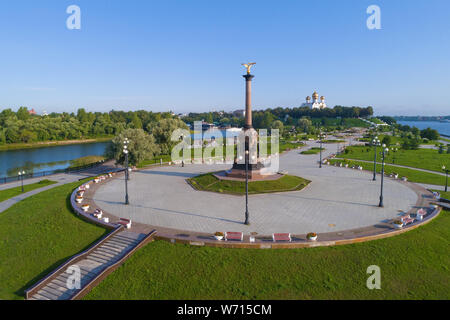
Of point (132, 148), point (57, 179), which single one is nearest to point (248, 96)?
point (132, 148)

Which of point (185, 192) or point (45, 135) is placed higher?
point (45, 135)

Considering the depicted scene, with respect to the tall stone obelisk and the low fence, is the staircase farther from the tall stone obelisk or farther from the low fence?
the low fence

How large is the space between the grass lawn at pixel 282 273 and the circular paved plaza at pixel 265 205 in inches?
95.3

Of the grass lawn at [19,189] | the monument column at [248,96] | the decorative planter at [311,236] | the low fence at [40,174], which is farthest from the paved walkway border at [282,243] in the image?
the low fence at [40,174]

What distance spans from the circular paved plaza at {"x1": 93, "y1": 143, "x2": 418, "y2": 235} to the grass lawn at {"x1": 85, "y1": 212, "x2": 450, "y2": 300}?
2420 millimetres

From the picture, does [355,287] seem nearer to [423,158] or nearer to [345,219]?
[345,219]

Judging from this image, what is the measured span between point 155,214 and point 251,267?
882 centimetres

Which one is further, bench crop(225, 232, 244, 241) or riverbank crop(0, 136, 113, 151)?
riverbank crop(0, 136, 113, 151)

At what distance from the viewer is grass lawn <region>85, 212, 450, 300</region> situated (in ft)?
39.2

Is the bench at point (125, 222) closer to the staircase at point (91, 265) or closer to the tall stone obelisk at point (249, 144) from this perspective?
the staircase at point (91, 265)

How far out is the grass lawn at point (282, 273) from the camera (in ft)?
39.2

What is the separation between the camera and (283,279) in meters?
12.6

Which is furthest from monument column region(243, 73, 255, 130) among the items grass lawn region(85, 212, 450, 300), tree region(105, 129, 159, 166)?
grass lawn region(85, 212, 450, 300)
